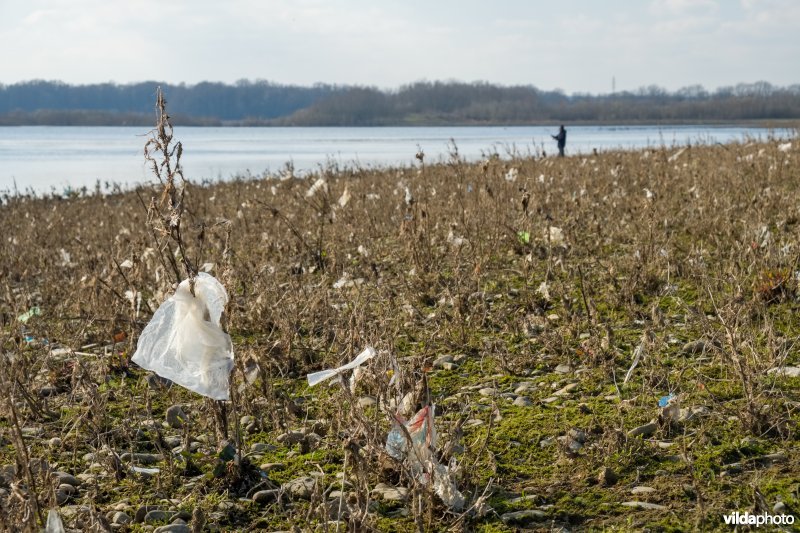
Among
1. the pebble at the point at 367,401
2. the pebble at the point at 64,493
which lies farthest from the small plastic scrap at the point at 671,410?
the pebble at the point at 64,493

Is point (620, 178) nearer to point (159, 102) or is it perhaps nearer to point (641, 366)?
point (641, 366)

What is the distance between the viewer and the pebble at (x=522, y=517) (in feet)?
8.61

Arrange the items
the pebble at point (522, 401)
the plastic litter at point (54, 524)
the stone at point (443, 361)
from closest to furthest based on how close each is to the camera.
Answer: the plastic litter at point (54, 524), the pebble at point (522, 401), the stone at point (443, 361)

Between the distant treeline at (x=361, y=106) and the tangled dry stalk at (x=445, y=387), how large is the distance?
266ft

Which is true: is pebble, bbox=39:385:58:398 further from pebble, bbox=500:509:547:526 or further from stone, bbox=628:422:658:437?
stone, bbox=628:422:658:437

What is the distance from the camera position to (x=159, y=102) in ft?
8.55

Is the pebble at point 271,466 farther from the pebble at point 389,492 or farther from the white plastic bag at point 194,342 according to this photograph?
the white plastic bag at point 194,342

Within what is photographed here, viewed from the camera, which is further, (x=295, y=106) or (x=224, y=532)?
(x=295, y=106)

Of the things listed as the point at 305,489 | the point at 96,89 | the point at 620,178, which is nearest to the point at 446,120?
the point at 96,89

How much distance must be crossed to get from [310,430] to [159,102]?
1.50 m

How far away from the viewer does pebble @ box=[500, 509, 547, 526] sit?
2623mm

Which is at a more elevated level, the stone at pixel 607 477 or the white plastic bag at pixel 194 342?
the white plastic bag at pixel 194 342

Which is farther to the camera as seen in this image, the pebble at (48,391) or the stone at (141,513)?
the pebble at (48,391)

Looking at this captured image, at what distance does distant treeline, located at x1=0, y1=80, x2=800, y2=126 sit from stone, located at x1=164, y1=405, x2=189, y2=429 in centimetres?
8285
